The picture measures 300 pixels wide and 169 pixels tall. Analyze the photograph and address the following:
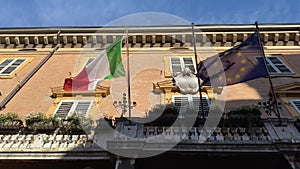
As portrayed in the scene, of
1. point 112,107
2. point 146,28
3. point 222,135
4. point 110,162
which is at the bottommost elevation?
point 110,162

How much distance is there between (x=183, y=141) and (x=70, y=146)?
2809mm

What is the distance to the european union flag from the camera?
1218cm

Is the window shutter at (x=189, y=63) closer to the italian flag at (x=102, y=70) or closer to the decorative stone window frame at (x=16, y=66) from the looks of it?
the italian flag at (x=102, y=70)

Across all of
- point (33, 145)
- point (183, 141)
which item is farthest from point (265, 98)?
point (33, 145)

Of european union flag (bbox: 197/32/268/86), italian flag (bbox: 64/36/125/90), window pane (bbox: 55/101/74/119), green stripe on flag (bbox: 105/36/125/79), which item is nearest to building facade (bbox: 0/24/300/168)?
window pane (bbox: 55/101/74/119)

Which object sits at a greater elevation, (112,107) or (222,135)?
(112,107)

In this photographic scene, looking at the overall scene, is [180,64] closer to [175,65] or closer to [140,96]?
[175,65]

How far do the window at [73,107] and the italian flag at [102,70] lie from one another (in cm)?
116

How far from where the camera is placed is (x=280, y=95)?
14688 mm

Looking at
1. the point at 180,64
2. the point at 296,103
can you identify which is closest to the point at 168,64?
the point at 180,64

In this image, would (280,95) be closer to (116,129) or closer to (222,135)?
(222,135)

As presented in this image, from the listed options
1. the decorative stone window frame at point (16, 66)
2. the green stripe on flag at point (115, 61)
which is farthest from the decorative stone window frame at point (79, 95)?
the decorative stone window frame at point (16, 66)

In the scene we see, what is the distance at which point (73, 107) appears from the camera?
1435 centimetres

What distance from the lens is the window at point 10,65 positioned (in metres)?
17.8
